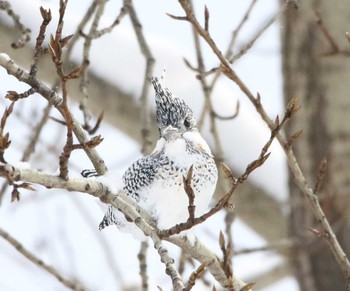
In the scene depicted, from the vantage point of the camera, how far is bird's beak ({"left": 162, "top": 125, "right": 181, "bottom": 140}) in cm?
157

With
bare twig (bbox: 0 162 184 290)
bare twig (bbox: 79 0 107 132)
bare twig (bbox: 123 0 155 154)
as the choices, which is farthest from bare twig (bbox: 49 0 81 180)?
bare twig (bbox: 123 0 155 154)

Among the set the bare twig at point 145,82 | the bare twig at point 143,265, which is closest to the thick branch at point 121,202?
the bare twig at point 143,265

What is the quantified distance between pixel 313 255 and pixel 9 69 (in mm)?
2094

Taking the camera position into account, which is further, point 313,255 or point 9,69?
point 313,255

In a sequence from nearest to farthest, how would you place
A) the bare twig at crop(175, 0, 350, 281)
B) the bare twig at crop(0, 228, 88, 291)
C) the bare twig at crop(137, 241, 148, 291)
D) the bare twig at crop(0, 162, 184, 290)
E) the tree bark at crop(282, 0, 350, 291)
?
the bare twig at crop(0, 162, 184, 290) < the bare twig at crop(175, 0, 350, 281) < the bare twig at crop(0, 228, 88, 291) < the bare twig at crop(137, 241, 148, 291) < the tree bark at crop(282, 0, 350, 291)

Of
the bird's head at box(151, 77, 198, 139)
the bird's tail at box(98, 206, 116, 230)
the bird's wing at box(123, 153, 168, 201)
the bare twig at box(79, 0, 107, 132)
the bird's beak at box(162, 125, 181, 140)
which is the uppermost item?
the bare twig at box(79, 0, 107, 132)

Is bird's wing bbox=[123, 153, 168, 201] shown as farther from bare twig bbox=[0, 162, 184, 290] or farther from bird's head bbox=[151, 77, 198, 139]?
bare twig bbox=[0, 162, 184, 290]

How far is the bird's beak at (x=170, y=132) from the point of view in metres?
1.57

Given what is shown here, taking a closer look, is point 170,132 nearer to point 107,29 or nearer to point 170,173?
point 170,173

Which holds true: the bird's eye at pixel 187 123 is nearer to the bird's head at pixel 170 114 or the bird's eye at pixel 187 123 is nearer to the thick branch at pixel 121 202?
the bird's head at pixel 170 114

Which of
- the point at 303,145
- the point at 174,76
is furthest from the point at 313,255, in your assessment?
the point at 174,76

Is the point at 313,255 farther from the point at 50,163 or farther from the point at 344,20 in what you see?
the point at 50,163

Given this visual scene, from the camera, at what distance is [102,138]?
122cm

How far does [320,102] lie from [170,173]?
1.69 m
